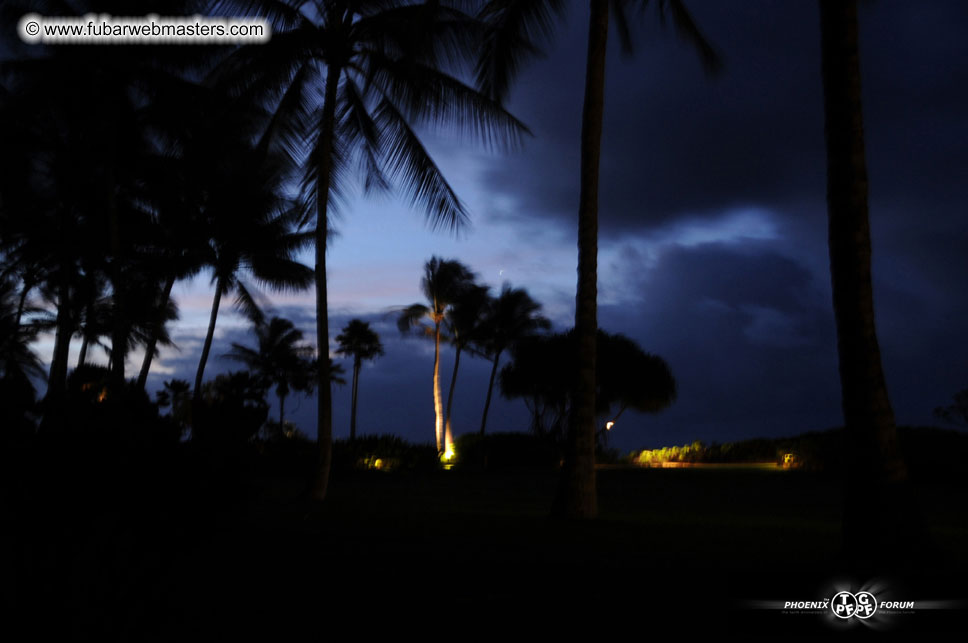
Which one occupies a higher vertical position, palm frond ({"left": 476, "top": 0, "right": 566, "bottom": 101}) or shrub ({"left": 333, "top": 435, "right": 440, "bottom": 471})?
palm frond ({"left": 476, "top": 0, "right": 566, "bottom": 101})

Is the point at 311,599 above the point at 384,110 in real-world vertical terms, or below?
below

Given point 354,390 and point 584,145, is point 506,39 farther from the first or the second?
point 354,390

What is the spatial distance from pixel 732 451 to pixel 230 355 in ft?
122

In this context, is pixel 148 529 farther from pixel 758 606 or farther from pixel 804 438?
pixel 804 438

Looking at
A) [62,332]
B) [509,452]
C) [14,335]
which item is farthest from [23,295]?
[509,452]

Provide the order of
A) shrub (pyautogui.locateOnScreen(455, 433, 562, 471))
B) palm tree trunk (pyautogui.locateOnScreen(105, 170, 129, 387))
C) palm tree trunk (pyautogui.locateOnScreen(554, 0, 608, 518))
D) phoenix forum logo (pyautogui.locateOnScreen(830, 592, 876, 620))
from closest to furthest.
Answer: phoenix forum logo (pyautogui.locateOnScreen(830, 592, 876, 620)) → palm tree trunk (pyautogui.locateOnScreen(554, 0, 608, 518)) → palm tree trunk (pyautogui.locateOnScreen(105, 170, 129, 387)) → shrub (pyautogui.locateOnScreen(455, 433, 562, 471))

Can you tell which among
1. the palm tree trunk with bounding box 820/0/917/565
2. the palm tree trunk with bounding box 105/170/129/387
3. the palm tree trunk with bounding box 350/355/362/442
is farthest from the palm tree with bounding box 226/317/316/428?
the palm tree trunk with bounding box 820/0/917/565

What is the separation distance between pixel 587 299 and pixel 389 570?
5.70 meters

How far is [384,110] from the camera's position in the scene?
14.8 metres

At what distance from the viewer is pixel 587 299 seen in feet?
35.0

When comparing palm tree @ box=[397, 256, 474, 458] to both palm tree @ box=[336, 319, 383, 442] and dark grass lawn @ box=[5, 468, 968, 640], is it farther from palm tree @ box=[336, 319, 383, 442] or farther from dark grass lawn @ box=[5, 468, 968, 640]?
dark grass lawn @ box=[5, 468, 968, 640]

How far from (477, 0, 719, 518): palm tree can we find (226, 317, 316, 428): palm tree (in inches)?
1672

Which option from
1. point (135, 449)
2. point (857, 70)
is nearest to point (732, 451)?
point (857, 70)

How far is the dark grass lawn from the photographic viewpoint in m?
3.88
